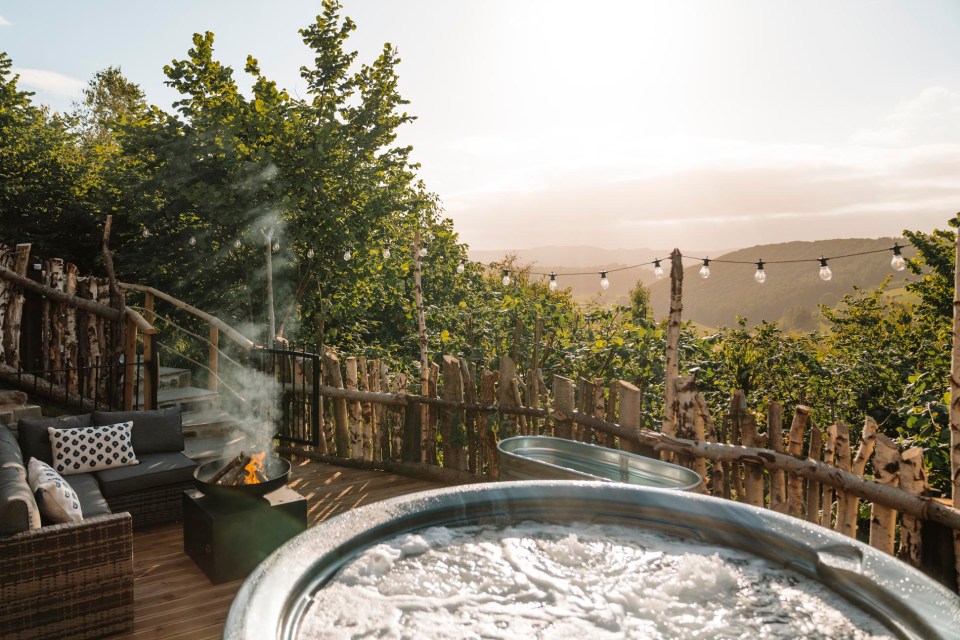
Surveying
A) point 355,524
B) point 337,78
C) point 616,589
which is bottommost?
point 616,589

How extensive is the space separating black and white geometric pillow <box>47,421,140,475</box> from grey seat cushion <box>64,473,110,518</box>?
0.27 feet

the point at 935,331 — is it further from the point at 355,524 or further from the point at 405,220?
the point at 355,524

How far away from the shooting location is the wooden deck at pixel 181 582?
2.95 m

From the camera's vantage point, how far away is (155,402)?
526 cm

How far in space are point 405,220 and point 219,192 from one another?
9.40 ft

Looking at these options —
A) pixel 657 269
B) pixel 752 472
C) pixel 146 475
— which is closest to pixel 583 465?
pixel 752 472

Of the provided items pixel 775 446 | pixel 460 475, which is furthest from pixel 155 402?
pixel 775 446

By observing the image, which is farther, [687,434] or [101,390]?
[101,390]

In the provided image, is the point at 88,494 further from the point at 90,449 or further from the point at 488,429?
the point at 488,429

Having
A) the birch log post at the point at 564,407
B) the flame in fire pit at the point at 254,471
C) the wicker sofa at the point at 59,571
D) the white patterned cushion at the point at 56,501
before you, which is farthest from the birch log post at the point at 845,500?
the white patterned cushion at the point at 56,501

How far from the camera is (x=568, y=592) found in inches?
80.2

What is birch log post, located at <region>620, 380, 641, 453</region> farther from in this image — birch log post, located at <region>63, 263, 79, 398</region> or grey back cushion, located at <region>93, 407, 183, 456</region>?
birch log post, located at <region>63, 263, 79, 398</region>

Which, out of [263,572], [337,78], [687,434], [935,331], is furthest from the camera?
[935,331]

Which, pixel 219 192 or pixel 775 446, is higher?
pixel 219 192
